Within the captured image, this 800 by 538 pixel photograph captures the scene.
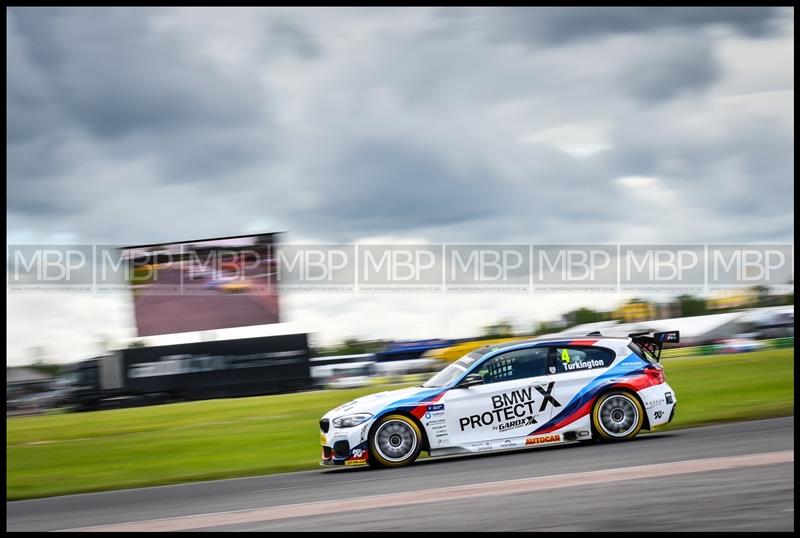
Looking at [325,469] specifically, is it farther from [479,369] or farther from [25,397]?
[25,397]

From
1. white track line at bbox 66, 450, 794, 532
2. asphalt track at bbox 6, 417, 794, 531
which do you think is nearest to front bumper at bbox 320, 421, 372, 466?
asphalt track at bbox 6, 417, 794, 531

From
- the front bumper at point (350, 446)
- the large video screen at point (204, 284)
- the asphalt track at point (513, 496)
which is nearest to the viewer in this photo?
the asphalt track at point (513, 496)

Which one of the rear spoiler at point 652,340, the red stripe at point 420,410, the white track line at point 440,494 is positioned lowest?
the white track line at point 440,494

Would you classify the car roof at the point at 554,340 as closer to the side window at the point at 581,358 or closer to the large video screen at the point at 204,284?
the side window at the point at 581,358

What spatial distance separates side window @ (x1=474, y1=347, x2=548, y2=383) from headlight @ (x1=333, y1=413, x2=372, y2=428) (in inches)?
60.0

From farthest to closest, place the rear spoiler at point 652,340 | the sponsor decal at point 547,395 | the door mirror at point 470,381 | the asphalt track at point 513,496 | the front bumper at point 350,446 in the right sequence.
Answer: the rear spoiler at point 652,340 → the door mirror at point 470,381 → the sponsor decal at point 547,395 → the front bumper at point 350,446 → the asphalt track at point 513,496

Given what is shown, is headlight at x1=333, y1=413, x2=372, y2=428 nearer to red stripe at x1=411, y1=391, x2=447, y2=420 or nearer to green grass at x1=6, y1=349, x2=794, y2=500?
red stripe at x1=411, y1=391, x2=447, y2=420

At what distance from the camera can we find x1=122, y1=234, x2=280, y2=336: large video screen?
32.5 m

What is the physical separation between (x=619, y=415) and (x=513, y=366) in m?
1.44

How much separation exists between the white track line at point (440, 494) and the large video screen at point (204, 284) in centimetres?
2470

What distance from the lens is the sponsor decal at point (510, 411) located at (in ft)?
36.7

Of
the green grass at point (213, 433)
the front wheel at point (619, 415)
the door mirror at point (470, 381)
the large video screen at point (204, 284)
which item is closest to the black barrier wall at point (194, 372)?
the large video screen at point (204, 284)

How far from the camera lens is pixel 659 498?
7082mm

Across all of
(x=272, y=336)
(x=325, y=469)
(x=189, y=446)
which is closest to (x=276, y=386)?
(x=272, y=336)
